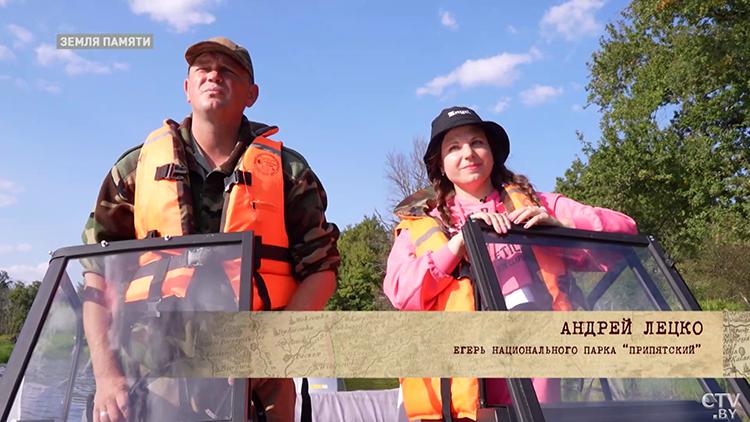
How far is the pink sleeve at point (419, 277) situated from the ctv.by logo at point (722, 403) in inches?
37.5

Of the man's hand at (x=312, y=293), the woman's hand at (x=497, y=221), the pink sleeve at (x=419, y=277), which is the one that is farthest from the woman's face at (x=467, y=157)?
the man's hand at (x=312, y=293)

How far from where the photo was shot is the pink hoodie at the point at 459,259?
2186mm

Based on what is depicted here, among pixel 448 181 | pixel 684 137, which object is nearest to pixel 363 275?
pixel 684 137

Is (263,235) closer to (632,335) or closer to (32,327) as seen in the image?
(32,327)

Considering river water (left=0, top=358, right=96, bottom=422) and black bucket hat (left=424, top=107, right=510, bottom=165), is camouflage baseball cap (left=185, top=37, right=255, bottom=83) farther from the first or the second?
river water (left=0, top=358, right=96, bottom=422)

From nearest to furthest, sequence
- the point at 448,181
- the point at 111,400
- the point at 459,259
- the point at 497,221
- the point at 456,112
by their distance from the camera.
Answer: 1. the point at 111,400
2. the point at 497,221
3. the point at 459,259
4. the point at 456,112
5. the point at 448,181

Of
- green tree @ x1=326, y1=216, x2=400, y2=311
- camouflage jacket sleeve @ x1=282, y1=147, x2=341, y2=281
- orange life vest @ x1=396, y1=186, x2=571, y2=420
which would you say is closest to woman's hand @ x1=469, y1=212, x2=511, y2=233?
orange life vest @ x1=396, y1=186, x2=571, y2=420

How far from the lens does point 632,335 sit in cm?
204

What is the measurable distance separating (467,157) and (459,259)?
1.94 feet

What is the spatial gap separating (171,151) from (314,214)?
656 millimetres

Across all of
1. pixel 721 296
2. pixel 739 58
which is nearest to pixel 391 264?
pixel 721 296

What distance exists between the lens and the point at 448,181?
121 inches

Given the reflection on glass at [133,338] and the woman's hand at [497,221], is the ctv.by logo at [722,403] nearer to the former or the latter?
the woman's hand at [497,221]

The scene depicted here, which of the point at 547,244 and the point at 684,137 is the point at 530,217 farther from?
the point at 684,137
